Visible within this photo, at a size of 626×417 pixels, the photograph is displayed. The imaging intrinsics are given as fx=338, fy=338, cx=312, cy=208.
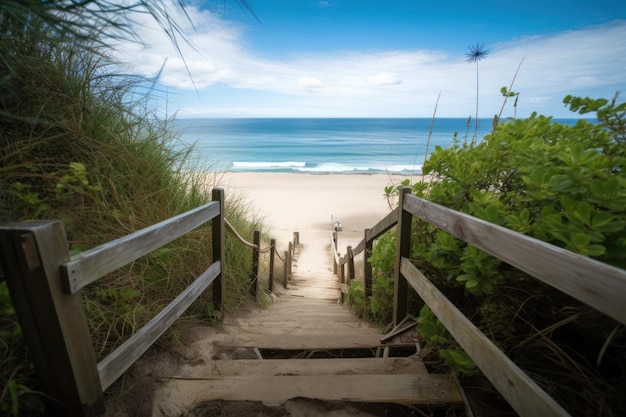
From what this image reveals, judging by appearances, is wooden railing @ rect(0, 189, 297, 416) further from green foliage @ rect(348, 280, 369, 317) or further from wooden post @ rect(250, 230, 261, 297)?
green foliage @ rect(348, 280, 369, 317)

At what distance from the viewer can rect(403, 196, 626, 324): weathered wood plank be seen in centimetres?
90

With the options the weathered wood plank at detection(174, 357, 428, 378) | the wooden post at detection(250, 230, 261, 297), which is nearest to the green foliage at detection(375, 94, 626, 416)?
the weathered wood plank at detection(174, 357, 428, 378)

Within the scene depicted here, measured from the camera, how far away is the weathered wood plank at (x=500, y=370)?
3.86 ft

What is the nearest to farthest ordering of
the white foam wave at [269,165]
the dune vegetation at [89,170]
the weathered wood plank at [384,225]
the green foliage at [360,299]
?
1. the dune vegetation at [89,170]
2. the weathered wood plank at [384,225]
3. the green foliage at [360,299]
4. the white foam wave at [269,165]

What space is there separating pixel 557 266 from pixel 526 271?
0.18m

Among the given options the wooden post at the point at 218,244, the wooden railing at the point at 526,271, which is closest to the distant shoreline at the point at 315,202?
the wooden post at the point at 218,244

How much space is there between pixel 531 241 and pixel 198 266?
2796mm

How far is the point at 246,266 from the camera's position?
457cm

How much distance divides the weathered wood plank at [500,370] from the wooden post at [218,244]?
6.21 ft

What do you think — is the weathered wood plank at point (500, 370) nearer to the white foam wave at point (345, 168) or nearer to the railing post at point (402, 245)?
the railing post at point (402, 245)

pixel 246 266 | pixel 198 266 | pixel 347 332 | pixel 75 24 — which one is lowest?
pixel 347 332

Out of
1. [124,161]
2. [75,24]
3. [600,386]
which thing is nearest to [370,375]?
[600,386]

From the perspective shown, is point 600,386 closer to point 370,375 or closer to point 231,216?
point 370,375

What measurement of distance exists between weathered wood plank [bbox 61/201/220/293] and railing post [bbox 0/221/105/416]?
0.04 m
